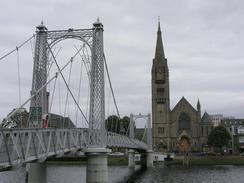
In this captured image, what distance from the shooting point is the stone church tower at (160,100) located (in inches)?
6196

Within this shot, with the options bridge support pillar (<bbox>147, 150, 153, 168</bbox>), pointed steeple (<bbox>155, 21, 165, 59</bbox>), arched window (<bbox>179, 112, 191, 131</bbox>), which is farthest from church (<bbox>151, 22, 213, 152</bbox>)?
bridge support pillar (<bbox>147, 150, 153, 168</bbox>)

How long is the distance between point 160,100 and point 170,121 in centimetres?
863

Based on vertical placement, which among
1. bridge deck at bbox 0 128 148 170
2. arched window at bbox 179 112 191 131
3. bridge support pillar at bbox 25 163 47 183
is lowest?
bridge support pillar at bbox 25 163 47 183

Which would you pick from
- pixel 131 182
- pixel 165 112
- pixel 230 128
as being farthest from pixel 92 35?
pixel 230 128

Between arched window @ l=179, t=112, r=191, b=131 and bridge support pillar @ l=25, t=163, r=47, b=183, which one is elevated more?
arched window @ l=179, t=112, r=191, b=131

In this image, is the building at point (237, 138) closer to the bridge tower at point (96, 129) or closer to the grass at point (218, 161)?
the grass at point (218, 161)

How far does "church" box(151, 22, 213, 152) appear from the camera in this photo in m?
157

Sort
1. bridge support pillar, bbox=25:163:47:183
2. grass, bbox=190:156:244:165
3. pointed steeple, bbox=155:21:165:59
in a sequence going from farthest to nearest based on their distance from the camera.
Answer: pointed steeple, bbox=155:21:165:59, grass, bbox=190:156:244:165, bridge support pillar, bbox=25:163:47:183

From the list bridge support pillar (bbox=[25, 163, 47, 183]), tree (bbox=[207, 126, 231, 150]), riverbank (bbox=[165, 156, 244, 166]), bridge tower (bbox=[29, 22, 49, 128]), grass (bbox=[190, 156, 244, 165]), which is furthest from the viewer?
tree (bbox=[207, 126, 231, 150])

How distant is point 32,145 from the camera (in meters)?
30.0

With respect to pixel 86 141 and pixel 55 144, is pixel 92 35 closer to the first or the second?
pixel 86 141

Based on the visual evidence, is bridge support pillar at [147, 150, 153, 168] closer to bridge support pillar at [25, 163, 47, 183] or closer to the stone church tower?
the stone church tower

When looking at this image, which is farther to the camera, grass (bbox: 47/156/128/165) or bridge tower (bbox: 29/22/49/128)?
grass (bbox: 47/156/128/165)

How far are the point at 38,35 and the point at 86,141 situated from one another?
1185 cm
